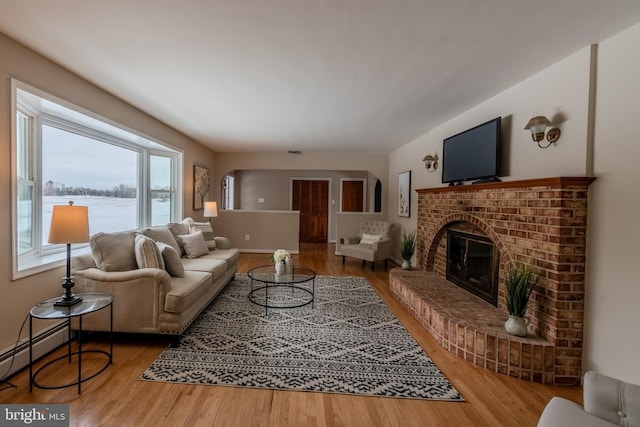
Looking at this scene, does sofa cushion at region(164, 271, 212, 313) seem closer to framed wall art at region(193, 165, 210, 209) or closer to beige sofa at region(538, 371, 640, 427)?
beige sofa at region(538, 371, 640, 427)

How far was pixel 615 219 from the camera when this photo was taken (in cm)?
183

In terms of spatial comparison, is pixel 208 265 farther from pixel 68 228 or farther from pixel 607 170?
pixel 607 170

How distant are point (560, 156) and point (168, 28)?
2.88m

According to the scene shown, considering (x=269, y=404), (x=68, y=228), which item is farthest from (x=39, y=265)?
(x=269, y=404)

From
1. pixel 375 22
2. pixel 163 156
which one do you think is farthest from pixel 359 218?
pixel 375 22

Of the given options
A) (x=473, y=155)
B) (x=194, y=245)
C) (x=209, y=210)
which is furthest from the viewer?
(x=209, y=210)

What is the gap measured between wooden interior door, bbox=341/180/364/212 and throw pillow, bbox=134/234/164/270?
249 inches

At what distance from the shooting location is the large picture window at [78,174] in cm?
237

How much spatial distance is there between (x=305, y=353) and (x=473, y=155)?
8.46 ft

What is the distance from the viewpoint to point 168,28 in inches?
71.7

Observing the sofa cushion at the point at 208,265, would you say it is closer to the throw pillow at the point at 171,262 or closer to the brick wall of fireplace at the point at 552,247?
the throw pillow at the point at 171,262

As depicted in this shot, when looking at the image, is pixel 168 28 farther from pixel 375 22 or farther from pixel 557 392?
pixel 557 392

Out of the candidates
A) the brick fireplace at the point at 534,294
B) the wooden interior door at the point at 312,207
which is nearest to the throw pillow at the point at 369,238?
the brick fireplace at the point at 534,294

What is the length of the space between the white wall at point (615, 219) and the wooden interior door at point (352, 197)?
663 centimetres
